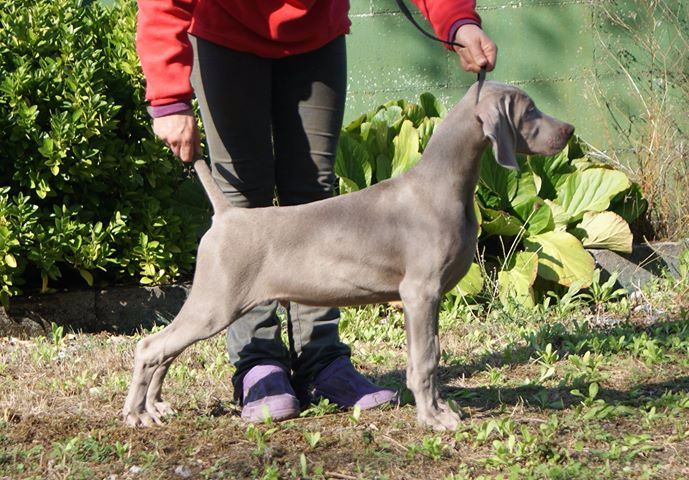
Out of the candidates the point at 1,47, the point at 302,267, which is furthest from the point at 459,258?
the point at 1,47

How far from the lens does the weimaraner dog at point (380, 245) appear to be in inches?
148

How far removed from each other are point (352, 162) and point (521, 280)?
1.31 metres

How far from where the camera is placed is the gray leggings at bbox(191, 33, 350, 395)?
399 cm

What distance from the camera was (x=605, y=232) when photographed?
6.45 m

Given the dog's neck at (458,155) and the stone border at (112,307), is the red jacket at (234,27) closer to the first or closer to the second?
the dog's neck at (458,155)

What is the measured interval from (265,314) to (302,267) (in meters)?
0.56

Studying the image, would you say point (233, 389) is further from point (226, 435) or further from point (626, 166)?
point (626, 166)

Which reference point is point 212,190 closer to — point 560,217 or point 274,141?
point 274,141

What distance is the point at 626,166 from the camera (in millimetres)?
7160

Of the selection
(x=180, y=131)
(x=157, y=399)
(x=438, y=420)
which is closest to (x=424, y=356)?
(x=438, y=420)

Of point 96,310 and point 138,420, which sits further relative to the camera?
point 96,310

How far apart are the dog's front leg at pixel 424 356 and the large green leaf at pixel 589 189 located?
114 inches

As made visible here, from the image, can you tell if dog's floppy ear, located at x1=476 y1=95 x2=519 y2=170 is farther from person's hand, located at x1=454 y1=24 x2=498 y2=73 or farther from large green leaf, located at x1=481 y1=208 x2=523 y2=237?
large green leaf, located at x1=481 y1=208 x2=523 y2=237

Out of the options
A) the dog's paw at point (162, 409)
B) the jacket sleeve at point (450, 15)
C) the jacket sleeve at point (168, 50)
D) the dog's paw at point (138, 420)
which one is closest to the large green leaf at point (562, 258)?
the jacket sleeve at point (450, 15)
